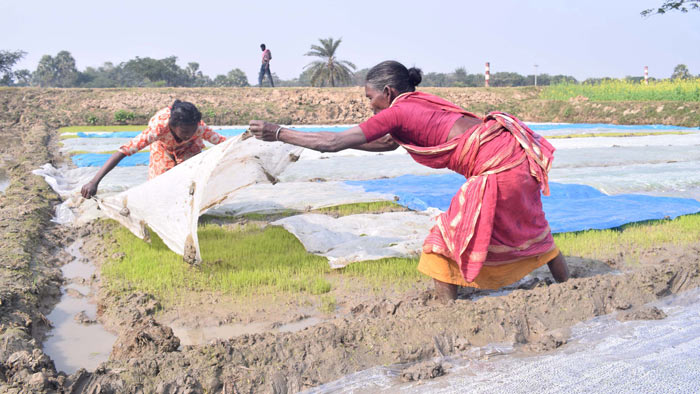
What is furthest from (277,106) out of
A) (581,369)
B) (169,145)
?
(581,369)

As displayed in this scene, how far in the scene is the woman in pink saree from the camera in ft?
8.93

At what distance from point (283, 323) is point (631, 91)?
19.1 m

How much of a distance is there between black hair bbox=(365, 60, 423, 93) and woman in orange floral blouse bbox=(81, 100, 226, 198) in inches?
70.5

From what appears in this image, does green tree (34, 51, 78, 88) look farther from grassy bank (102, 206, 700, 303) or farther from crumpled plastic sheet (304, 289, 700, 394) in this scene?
crumpled plastic sheet (304, 289, 700, 394)

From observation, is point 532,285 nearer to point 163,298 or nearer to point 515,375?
point 515,375

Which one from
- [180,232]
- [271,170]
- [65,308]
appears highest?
[271,170]

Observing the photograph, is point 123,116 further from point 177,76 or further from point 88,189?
point 177,76

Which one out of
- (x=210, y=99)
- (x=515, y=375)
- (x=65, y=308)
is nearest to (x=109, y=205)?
(x=65, y=308)

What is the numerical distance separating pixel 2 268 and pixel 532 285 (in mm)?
3276

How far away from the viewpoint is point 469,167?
9.22 feet

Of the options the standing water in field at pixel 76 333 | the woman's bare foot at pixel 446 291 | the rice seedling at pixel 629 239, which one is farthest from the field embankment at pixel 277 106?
the standing water in field at pixel 76 333

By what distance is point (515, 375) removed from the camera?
6.93ft

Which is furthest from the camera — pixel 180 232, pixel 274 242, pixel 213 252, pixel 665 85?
pixel 665 85

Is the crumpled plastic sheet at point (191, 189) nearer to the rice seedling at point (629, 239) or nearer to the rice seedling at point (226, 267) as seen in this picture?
the rice seedling at point (226, 267)
